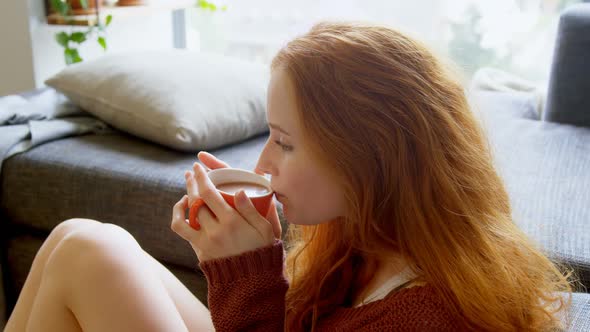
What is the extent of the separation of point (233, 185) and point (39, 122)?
94cm

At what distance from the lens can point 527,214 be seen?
1410 millimetres

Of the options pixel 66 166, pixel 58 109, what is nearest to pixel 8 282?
pixel 66 166

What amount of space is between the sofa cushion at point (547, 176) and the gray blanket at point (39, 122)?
108 centimetres

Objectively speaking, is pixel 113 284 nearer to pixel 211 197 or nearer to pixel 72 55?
pixel 211 197

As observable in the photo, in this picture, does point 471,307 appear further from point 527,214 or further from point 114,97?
point 114,97

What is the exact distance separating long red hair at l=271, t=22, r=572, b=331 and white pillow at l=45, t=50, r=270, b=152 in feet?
2.60

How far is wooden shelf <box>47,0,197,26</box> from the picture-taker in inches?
91.7

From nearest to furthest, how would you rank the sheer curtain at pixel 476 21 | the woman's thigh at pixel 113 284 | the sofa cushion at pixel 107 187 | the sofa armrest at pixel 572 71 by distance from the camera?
1. the woman's thigh at pixel 113 284
2. the sofa cushion at pixel 107 187
3. the sofa armrest at pixel 572 71
4. the sheer curtain at pixel 476 21

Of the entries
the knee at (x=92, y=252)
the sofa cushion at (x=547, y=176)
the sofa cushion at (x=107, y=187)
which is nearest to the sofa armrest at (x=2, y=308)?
the sofa cushion at (x=107, y=187)

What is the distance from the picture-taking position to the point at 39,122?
72.9 inches

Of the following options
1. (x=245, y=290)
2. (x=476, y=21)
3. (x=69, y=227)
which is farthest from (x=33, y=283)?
(x=476, y=21)

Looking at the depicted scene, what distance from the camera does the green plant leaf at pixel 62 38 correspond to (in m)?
2.38

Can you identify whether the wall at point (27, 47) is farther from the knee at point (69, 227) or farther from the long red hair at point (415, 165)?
the long red hair at point (415, 165)

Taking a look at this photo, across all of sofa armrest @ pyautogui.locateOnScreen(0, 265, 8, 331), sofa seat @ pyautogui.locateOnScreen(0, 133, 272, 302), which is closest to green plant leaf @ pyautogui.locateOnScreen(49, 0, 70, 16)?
sofa seat @ pyautogui.locateOnScreen(0, 133, 272, 302)
